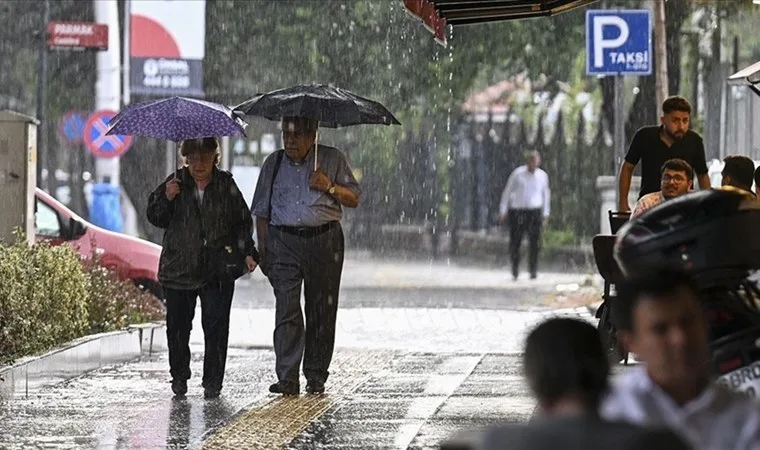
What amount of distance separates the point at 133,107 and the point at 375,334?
6126 millimetres

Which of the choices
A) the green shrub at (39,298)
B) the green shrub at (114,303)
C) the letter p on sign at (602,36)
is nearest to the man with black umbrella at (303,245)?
the green shrub at (39,298)

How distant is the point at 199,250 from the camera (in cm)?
1196

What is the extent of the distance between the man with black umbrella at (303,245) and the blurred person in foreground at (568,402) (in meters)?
7.62

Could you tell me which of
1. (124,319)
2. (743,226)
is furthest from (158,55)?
(743,226)

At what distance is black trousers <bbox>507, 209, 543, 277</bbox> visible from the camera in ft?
93.7

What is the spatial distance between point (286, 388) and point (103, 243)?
746 cm

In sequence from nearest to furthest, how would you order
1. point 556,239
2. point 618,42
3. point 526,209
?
point 618,42 → point 526,209 → point 556,239

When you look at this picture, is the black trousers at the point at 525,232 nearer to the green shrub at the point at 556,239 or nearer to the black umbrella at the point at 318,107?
the green shrub at the point at 556,239

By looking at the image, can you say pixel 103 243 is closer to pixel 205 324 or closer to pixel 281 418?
pixel 205 324

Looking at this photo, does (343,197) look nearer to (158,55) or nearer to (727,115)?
(727,115)

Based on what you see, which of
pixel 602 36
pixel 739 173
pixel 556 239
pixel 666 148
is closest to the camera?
pixel 739 173

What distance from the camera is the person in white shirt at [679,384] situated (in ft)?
14.2

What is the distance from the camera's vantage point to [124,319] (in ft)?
51.5

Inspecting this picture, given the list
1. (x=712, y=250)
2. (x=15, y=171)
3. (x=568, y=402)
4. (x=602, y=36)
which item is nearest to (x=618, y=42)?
(x=602, y=36)
